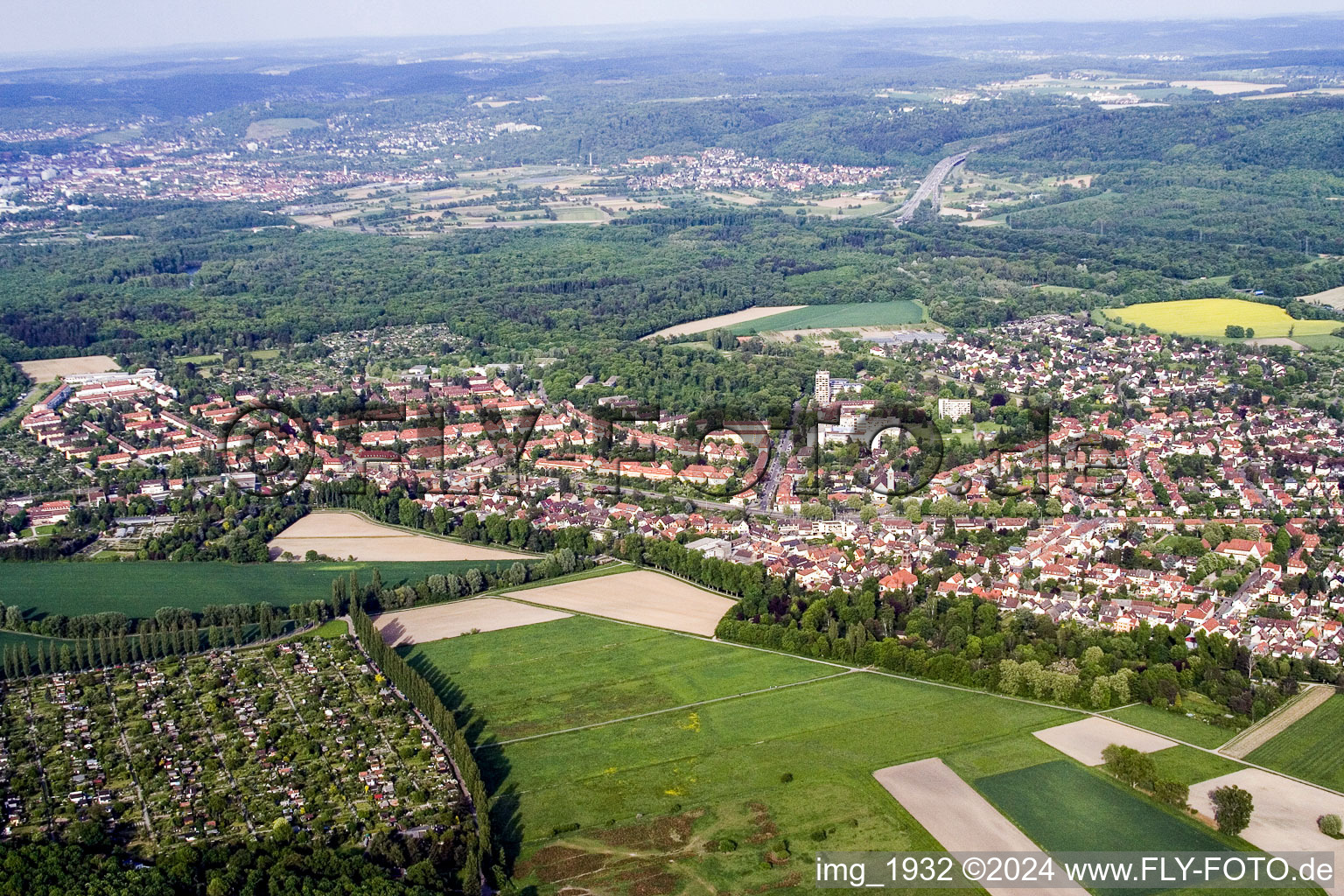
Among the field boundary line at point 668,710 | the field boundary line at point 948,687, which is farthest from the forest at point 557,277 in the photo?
the field boundary line at point 668,710

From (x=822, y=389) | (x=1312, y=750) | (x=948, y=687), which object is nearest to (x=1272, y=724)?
(x=1312, y=750)

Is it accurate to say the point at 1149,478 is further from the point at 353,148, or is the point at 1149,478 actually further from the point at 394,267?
the point at 353,148

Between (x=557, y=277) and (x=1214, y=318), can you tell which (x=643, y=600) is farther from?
(x=557, y=277)

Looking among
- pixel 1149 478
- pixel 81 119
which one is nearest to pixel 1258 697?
pixel 1149 478

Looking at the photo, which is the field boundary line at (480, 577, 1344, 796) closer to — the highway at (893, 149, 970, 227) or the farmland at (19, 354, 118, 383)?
the farmland at (19, 354, 118, 383)

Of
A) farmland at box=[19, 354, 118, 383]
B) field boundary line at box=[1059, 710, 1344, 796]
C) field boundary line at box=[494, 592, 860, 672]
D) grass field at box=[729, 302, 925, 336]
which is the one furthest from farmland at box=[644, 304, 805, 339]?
field boundary line at box=[1059, 710, 1344, 796]

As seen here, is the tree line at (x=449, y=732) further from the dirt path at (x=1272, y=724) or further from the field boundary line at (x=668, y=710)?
the dirt path at (x=1272, y=724)
